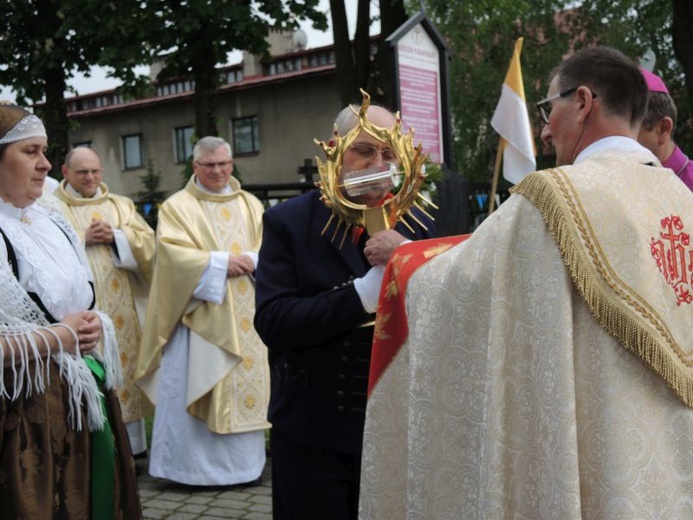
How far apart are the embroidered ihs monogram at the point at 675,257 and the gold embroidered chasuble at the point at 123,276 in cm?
519

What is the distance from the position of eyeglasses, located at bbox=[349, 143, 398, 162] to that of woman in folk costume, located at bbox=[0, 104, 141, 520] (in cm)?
122

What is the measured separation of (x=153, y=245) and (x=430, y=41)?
307cm

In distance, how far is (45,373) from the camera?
3234mm

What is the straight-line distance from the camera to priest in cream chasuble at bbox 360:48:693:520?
1.98 metres

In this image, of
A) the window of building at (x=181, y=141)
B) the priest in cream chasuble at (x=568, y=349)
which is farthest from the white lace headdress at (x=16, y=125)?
the window of building at (x=181, y=141)

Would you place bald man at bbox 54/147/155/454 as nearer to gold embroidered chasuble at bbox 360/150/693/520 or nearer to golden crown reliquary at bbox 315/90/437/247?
golden crown reliquary at bbox 315/90/437/247

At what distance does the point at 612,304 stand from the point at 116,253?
17.4 ft

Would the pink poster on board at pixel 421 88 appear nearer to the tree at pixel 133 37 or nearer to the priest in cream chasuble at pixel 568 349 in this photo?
the priest in cream chasuble at pixel 568 349

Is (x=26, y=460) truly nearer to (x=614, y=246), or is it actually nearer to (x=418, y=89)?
(x=614, y=246)

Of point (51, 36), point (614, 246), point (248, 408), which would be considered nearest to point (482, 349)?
point (614, 246)

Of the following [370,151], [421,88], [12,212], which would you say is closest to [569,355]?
[370,151]

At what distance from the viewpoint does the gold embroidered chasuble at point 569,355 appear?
1979 mm

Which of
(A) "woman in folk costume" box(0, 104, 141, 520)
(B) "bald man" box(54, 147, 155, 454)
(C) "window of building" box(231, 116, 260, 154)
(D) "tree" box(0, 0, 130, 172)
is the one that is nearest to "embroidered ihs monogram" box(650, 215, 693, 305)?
(A) "woman in folk costume" box(0, 104, 141, 520)

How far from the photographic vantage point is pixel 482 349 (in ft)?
7.08
